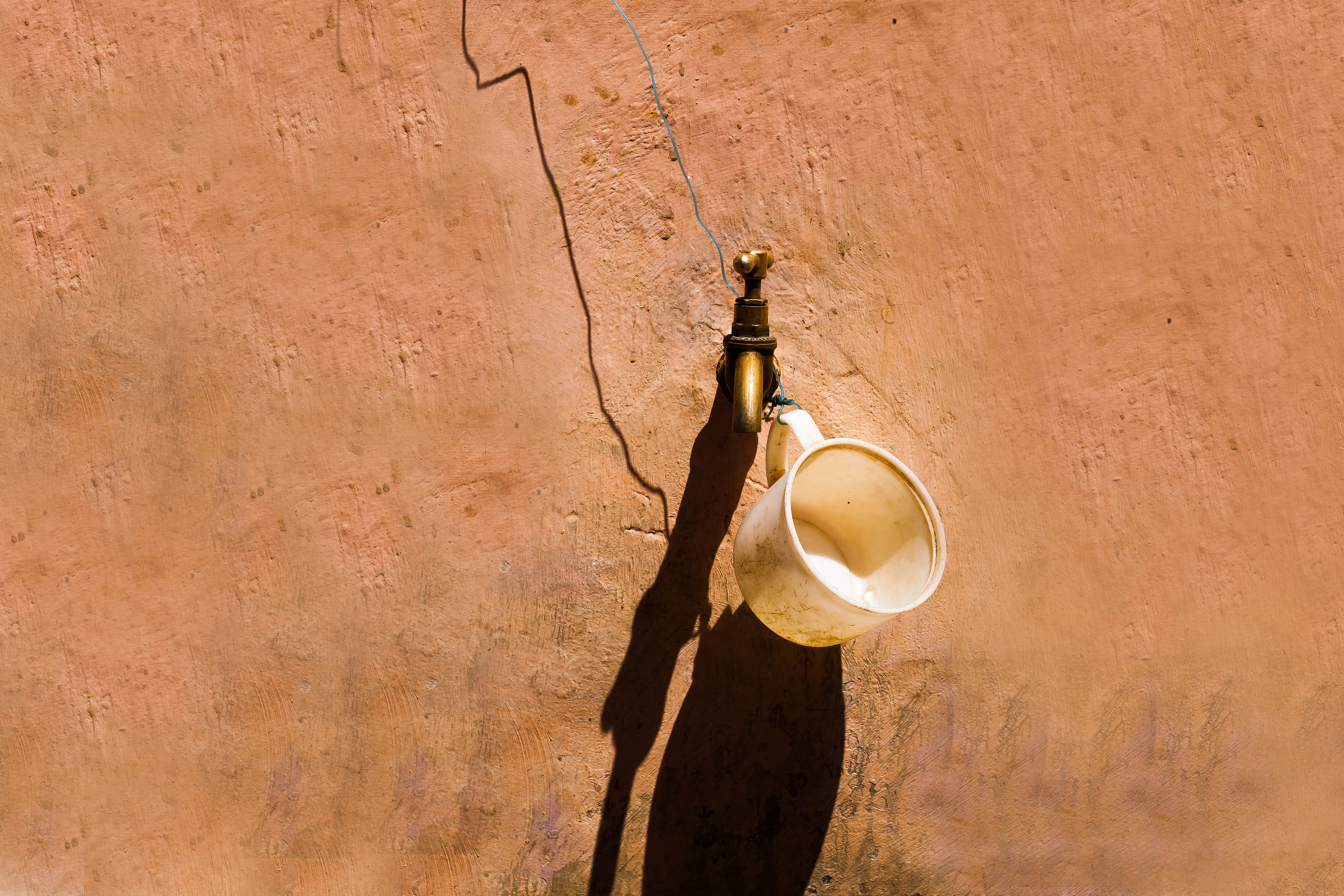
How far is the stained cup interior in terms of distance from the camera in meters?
2.11

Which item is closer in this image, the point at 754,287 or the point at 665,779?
the point at 754,287

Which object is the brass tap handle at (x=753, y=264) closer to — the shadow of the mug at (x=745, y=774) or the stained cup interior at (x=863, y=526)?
the stained cup interior at (x=863, y=526)

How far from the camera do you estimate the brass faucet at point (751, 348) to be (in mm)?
2111

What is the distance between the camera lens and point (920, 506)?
82.4 inches

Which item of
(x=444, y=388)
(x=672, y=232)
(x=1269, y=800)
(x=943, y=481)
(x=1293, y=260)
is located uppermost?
(x=672, y=232)

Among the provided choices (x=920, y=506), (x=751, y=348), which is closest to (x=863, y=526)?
(x=920, y=506)

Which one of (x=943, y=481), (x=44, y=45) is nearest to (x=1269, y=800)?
(x=943, y=481)

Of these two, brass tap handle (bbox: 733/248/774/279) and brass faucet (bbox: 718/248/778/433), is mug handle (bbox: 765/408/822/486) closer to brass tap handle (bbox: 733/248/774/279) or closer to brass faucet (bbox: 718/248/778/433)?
brass faucet (bbox: 718/248/778/433)

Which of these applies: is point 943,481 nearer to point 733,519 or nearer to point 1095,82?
point 733,519

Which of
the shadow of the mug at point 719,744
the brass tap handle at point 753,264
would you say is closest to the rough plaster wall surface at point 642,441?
the shadow of the mug at point 719,744

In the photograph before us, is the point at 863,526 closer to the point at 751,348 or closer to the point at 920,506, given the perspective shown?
the point at 920,506

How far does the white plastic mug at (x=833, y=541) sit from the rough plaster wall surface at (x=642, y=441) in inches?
8.9

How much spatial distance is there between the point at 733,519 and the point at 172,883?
184 centimetres

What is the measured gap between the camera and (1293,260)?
248 centimetres
